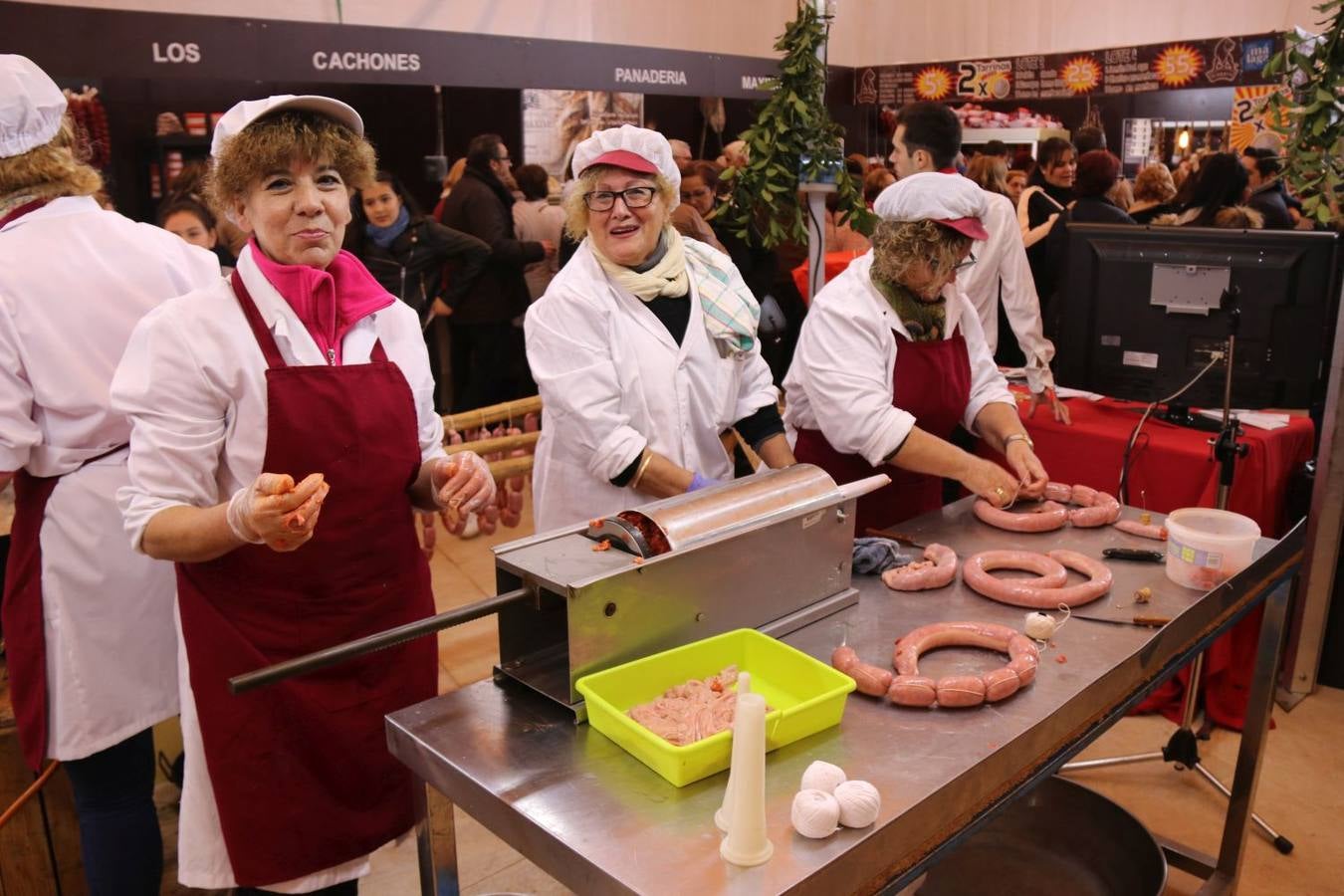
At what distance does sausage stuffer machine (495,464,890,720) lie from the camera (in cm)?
168

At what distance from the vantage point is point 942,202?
2.69 meters

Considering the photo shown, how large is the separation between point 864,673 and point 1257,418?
259 cm

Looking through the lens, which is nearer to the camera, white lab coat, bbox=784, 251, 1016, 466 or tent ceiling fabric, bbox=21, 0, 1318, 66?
white lab coat, bbox=784, 251, 1016, 466

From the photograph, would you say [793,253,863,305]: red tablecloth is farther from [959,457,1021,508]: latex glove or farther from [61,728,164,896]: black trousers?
[61,728,164,896]: black trousers

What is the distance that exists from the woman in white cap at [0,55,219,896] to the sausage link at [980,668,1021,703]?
1.65m

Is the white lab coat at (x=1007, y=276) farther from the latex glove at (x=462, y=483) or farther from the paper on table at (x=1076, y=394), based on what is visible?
the latex glove at (x=462, y=483)

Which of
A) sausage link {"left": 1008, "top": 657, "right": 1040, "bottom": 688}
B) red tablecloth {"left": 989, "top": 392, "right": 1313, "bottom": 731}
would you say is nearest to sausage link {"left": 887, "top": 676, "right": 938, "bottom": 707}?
sausage link {"left": 1008, "top": 657, "right": 1040, "bottom": 688}

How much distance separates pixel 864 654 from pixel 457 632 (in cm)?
272

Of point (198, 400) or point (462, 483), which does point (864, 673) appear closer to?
point (462, 483)

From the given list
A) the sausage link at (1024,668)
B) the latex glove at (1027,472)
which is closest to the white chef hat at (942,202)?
the latex glove at (1027,472)

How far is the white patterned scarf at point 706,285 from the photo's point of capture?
2.62m

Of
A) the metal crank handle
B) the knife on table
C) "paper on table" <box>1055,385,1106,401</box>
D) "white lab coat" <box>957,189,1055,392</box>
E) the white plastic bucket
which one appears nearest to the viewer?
the metal crank handle

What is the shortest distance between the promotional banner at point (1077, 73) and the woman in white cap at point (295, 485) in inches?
202

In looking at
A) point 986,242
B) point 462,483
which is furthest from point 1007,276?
point 462,483
